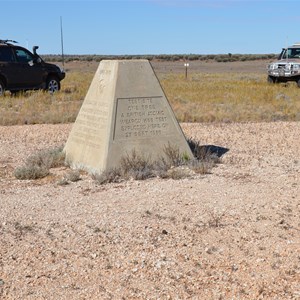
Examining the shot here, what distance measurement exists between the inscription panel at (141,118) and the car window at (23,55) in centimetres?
1150

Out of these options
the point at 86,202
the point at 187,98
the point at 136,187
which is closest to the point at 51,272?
the point at 86,202

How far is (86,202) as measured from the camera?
661 centimetres

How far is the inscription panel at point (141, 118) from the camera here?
26.3 ft

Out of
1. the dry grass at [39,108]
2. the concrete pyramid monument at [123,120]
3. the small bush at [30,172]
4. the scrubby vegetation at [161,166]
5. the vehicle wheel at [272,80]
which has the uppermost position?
the concrete pyramid monument at [123,120]

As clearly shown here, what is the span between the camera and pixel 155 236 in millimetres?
5457

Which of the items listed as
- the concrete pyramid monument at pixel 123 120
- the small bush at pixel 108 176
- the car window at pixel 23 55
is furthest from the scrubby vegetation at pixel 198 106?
the small bush at pixel 108 176

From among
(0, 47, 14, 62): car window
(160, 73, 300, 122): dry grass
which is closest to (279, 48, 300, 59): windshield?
(160, 73, 300, 122): dry grass

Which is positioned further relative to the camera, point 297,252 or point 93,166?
point 93,166

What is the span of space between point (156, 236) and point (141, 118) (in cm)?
300

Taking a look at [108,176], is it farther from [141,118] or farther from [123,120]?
[141,118]

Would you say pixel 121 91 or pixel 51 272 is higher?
pixel 121 91

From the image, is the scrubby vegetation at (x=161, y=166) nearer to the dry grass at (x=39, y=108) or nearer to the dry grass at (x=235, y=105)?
the dry grass at (x=235, y=105)

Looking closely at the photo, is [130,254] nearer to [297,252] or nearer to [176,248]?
[176,248]

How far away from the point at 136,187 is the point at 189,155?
4.73 feet
